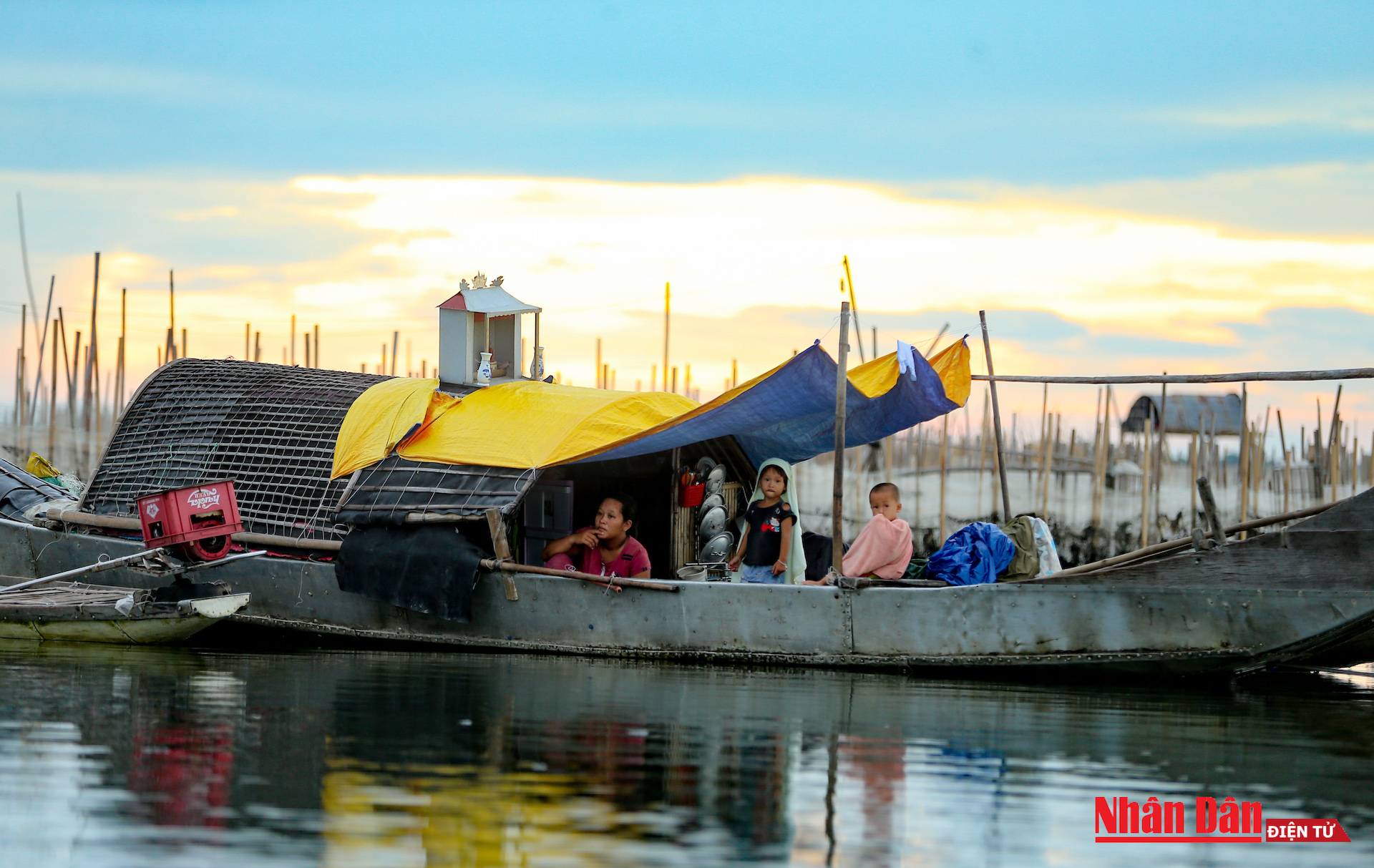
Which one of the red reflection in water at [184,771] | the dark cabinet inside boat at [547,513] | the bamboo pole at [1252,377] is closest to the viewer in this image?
the red reflection in water at [184,771]

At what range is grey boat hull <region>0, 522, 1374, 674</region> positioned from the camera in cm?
923

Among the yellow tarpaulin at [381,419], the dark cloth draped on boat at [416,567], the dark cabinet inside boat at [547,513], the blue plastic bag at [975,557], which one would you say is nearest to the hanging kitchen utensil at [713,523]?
the dark cabinet inside boat at [547,513]

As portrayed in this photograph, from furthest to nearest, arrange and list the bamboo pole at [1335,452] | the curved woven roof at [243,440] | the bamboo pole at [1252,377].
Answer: the bamboo pole at [1335,452], the curved woven roof at [243,440], the bamboo pole at [1252,377]

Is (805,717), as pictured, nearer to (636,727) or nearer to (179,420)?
(636,727)

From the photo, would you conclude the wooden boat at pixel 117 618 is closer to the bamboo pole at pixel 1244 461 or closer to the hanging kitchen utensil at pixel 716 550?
the hanging kitchen utensil at pixel 716 550

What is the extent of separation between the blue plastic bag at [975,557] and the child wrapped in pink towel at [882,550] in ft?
0.85

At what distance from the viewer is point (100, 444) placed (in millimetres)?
25266

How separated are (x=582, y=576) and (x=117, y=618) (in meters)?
3.46

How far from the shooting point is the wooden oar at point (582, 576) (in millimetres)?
10320

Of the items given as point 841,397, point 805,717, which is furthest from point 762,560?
point 805,717

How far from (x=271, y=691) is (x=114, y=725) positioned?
138cm

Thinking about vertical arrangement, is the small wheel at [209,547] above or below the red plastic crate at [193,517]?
below

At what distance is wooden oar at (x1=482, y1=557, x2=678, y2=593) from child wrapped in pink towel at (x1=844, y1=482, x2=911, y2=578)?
1314 mm

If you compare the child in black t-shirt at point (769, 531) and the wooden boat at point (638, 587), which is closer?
the wooden boat at point (638, 587)
